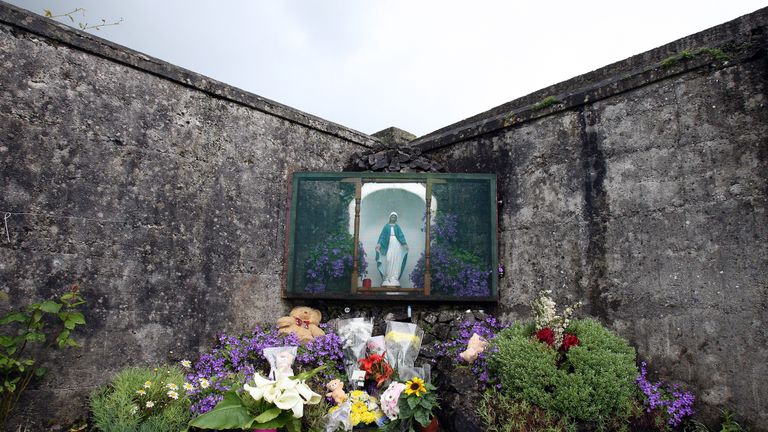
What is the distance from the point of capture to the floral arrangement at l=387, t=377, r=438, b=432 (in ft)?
12.7

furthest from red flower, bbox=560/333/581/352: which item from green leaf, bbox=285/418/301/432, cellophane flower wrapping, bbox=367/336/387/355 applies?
green leaf, bbox=285/418/301/432

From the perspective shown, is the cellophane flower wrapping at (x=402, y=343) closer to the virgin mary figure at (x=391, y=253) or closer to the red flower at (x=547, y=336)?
the virgin mary figure at (x=391, y=253)

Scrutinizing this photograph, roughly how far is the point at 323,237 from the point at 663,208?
3.14m

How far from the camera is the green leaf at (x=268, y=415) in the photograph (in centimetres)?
329

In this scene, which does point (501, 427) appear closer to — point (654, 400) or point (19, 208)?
point (654, 400)

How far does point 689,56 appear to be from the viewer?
4426 millimetres

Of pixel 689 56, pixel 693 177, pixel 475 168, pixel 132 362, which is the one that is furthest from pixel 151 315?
pixel 689 56

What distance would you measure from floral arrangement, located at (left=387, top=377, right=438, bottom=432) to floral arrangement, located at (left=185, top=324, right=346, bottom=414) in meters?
0.77

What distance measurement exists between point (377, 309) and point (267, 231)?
1360 millimetres

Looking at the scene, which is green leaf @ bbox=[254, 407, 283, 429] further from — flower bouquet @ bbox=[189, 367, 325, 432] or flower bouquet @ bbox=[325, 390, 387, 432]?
flower bouquet @ bbox=[325, 390, 387, 432]

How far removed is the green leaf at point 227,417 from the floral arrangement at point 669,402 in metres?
2.79

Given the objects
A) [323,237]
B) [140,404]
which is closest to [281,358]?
[140,404]

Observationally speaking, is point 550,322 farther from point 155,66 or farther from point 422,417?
point 155,66

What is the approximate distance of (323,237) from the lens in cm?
569
